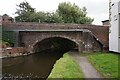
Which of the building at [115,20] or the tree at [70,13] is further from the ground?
the tree at [70,13]

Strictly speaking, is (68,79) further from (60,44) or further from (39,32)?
(60,44)

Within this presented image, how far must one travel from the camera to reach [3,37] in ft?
122

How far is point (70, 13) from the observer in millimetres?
60781

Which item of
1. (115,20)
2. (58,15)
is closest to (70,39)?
(115,20)

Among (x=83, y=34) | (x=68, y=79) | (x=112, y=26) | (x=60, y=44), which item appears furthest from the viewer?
(x=60, y=44)

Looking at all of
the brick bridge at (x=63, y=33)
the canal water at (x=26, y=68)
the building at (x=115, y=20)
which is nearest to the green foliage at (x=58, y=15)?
the brick bridge at (x=63, y=33)

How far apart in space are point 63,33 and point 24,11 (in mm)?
25129

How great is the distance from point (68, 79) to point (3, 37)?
80.0ft

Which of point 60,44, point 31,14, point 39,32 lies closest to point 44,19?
point 31,14

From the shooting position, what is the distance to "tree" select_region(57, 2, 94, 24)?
5924 cm

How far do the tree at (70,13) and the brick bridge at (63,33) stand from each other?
2071 centimetres

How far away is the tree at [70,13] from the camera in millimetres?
59244

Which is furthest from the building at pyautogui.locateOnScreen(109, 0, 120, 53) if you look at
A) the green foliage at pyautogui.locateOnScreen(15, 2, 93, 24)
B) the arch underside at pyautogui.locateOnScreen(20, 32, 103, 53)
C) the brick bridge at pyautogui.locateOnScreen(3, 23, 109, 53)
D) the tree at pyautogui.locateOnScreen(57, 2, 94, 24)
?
the tree at pyautogui.locateOnScreen(57, 2, 94, 24)

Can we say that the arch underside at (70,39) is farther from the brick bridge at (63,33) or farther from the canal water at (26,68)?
the canal water at (26,68)
